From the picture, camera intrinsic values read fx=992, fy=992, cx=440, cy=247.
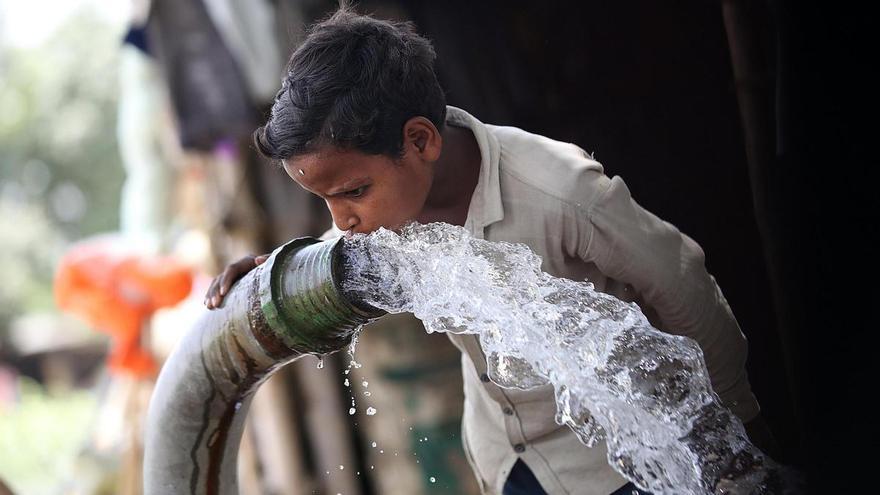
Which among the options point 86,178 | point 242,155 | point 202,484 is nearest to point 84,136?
point 86,178

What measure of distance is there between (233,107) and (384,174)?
2.31 metres

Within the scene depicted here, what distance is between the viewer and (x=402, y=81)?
4.55ft

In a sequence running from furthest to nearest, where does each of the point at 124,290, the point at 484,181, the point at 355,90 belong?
the point at 124,290
the point at 484,181
the point at 355,90

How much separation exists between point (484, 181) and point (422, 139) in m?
0.12

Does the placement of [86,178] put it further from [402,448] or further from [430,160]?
[430,160]

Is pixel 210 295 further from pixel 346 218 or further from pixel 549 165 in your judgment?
pixel 549 165

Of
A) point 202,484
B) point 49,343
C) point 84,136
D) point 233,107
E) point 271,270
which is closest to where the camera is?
point 271,270

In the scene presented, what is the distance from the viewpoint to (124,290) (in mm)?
3844

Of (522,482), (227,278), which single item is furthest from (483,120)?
(522,482)

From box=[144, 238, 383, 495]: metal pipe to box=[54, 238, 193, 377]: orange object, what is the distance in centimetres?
230

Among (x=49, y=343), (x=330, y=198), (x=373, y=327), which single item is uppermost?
(x=330, y=198)

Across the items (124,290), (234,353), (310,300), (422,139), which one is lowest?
(124,290)

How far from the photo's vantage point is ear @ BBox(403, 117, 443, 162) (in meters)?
1.41

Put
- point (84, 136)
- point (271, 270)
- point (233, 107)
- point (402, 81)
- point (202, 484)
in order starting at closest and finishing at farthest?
point (402, 81) → point (271, 270) → point (202, 484) → point (233, 107) → point (84, 136)
